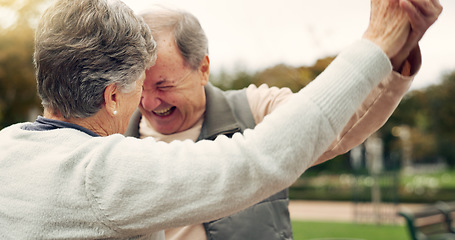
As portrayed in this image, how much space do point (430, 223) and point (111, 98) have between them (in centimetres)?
499

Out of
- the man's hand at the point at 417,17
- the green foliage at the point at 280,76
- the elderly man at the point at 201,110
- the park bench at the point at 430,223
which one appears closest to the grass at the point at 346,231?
the green foliage at the point at 280,76

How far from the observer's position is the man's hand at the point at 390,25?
1.25 meters

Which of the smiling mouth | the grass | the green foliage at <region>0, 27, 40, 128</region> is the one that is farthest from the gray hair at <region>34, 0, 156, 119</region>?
the green foliage at <region>0, 27, 40, 128</region>

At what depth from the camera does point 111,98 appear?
4.65ft

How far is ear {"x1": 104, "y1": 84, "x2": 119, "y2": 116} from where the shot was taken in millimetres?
1385

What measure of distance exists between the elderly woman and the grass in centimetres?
860

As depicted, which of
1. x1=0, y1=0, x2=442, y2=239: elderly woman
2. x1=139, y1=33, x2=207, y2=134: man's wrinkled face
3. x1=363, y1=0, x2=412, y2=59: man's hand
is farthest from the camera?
x1=139, y1=33, x2=207, y2=134: man's wrinkled face

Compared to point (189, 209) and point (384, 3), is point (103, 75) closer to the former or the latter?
point (189, 209)

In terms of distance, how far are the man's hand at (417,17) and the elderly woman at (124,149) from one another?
0.03 metres

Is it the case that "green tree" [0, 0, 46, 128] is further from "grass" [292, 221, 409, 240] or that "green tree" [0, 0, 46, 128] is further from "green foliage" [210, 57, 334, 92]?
"grass" [292, 221, 409, 240]

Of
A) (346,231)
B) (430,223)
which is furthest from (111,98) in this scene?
(346,231)

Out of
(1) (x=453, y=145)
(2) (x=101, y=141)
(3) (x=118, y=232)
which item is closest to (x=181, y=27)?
(2) (x=101, y=141)

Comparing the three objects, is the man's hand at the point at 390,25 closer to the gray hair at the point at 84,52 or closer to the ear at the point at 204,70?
the gray hair at the point at 84,52

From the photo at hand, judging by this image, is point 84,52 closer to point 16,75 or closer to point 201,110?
point 201,110
